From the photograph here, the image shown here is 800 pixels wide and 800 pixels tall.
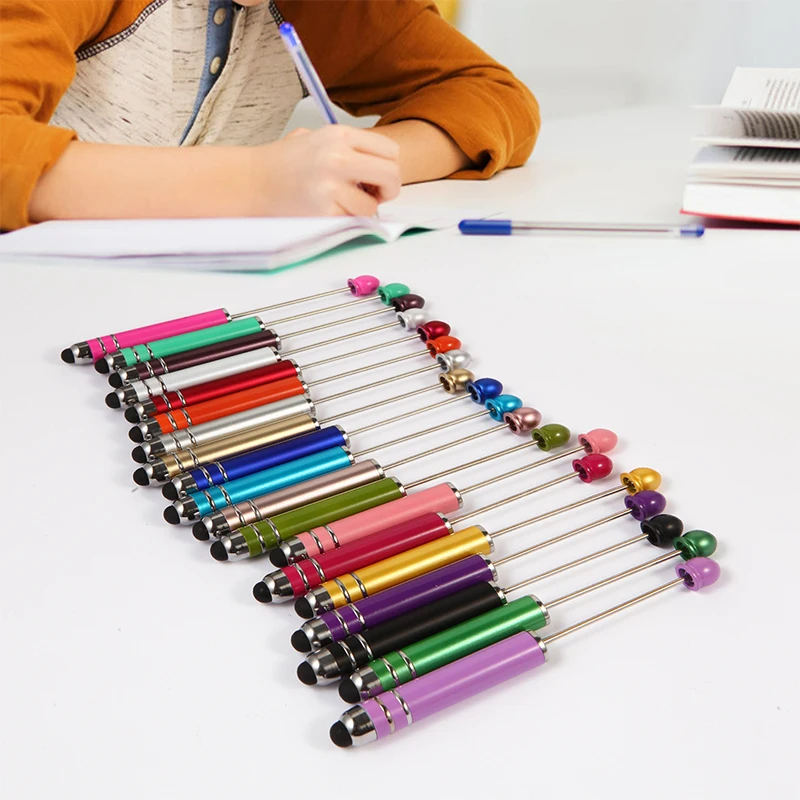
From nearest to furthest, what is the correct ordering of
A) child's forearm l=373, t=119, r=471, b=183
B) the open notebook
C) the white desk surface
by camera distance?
1. the white desk surface
2. the open notebook
3. child's forearm l=373, t=119, r=471, b=183

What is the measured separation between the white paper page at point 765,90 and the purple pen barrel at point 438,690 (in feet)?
2.08

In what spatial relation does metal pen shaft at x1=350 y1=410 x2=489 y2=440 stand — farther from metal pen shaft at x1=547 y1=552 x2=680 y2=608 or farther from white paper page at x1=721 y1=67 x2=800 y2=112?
white paper page at x1=721 y1=67 x2=800 y2=112

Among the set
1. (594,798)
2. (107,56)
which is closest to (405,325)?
(594,798)

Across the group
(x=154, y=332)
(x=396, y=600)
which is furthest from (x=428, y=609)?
(x=154, y=332)

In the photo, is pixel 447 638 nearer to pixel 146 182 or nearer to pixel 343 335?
pixel 343 335

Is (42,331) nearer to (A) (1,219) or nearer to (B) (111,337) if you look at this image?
(B) (111,337)

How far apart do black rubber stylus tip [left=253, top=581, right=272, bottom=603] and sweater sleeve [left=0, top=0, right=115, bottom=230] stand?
56cm

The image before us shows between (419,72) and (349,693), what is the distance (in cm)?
97

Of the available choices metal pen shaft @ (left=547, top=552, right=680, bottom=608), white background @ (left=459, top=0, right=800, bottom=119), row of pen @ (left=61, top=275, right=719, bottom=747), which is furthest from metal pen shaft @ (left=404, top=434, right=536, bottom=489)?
white background @ (left=459, top=0, right=800, bottom=119)

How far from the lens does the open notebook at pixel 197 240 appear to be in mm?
792

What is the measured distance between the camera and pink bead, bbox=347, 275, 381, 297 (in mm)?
754

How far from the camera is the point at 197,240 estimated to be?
0.81m

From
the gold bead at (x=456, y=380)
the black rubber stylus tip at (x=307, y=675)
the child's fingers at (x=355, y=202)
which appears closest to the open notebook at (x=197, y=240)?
the child's fingers at (x=355, y=202)

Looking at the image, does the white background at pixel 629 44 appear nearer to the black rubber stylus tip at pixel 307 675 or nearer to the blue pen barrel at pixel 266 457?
the blue pen barrel at pixel 266 457
